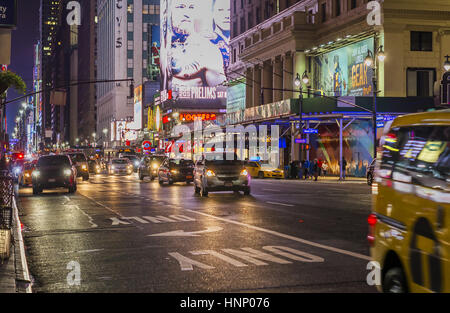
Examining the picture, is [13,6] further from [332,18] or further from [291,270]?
[332,18]

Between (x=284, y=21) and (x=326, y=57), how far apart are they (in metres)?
7.12

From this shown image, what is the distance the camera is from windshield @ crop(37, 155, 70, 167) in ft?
110

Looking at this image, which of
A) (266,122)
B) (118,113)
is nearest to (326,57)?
(266,122)

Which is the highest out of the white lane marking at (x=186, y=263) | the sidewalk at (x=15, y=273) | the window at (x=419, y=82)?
the window at (x=419, y=82)

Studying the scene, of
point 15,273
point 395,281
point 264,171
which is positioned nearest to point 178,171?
point 264,171

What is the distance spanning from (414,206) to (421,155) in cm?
50

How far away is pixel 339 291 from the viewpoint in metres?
8.17

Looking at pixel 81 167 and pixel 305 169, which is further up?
pixel 81 167

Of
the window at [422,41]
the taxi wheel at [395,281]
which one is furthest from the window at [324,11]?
the taxi wheel at [395,281]

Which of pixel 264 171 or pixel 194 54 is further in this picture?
pixel 194 54

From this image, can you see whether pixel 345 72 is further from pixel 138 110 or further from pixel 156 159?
pixel 138 110

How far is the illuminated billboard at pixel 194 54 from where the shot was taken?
412 feet

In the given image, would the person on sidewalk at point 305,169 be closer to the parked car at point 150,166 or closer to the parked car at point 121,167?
the parked car at point 150,166

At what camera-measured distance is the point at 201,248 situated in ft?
40.5
